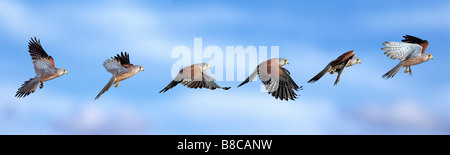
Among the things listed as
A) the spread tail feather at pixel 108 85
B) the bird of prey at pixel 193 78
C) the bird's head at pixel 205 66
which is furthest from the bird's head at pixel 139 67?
the bird's head at pixel 205 66

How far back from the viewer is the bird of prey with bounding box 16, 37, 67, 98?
1315 centimetres

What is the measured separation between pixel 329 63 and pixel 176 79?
420 cm

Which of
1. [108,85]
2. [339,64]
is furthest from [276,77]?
[108,85]

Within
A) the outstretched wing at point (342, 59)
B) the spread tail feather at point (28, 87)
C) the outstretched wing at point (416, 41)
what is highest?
the outstretched wing at point (416, 41)

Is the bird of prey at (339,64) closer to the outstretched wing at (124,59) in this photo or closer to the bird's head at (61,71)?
the outstretched wing at (124,59)

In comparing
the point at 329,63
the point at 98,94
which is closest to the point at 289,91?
the point at 329,63

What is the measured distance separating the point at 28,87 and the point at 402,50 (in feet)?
35.7

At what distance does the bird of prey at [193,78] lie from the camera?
12125 millimetres

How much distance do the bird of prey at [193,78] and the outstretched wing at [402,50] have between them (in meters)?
5.04

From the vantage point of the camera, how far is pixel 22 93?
13.1 meters

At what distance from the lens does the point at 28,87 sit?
519 inches

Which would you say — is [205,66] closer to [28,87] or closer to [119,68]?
[119,68]

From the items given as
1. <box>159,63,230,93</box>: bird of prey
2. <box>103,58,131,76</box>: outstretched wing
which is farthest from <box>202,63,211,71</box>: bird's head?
<box>103,58,131,76</box>: outstretched wing

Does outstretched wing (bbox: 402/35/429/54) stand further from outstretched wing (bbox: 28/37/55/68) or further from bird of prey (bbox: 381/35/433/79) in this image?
outstretched wing (bbox: 28/37/55/68)
